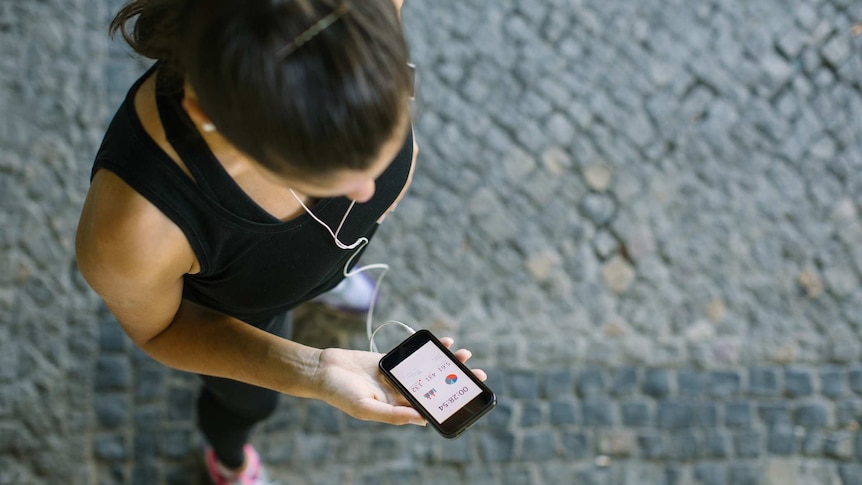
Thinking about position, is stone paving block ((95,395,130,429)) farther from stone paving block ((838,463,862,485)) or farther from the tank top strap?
stone paving block ((838,463,862,485))

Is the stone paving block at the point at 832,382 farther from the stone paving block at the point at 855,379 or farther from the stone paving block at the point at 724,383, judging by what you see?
the stone paving block at the point at 724,383

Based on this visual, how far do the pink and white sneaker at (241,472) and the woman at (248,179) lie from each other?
80 cm

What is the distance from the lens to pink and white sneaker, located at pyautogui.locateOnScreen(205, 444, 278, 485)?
9.36 ft

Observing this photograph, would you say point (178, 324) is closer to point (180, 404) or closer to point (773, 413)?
point (180, 404)

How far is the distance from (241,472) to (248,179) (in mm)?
1642

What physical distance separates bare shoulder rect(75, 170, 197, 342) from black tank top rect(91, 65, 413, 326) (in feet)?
0.07

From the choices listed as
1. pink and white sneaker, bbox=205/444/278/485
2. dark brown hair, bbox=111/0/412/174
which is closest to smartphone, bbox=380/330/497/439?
dark brown hair, bbox=111/0/412/174

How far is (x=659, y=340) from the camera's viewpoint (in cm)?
326

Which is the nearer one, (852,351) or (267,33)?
(267,33)

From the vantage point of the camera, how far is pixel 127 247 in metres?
1.46

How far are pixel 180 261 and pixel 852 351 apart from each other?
9.42ft

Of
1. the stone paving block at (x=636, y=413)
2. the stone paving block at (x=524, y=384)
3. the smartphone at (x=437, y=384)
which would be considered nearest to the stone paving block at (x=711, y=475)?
the stone paving block at (x=636, y=413)

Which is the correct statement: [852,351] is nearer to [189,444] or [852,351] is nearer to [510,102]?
[510,102]

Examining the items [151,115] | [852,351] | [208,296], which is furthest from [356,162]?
[852,351]
